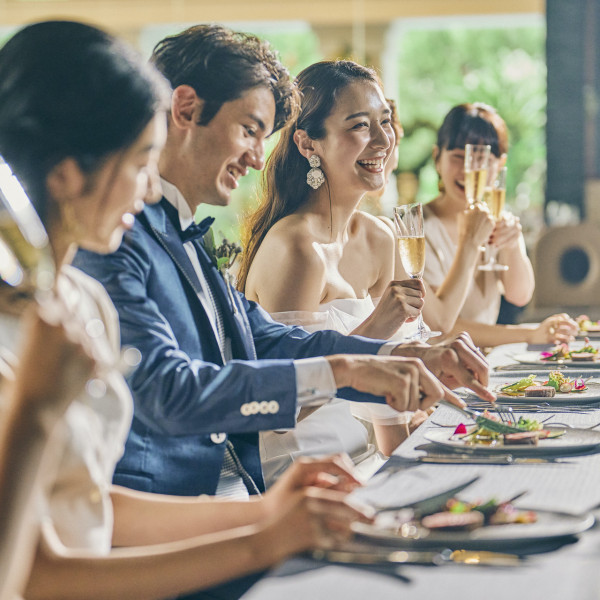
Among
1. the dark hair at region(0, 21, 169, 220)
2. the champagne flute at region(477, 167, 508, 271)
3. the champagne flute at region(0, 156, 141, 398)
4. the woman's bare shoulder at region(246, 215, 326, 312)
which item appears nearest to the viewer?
the champagne flute at region(0, 156, 141, 398)

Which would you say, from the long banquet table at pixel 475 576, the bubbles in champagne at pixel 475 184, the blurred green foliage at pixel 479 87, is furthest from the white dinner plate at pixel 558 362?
the blurred green foliage at pixel 479 87

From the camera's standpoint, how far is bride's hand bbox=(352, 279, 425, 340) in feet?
7.27

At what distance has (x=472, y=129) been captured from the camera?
3533 mm

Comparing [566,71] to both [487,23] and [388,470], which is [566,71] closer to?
[487,23]

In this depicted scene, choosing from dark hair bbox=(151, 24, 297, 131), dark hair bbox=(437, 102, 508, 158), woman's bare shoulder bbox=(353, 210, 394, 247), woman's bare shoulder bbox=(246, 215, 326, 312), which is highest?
dark hair bbox=(437, 102, 508, 158)

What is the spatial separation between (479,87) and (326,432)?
9.29 meters

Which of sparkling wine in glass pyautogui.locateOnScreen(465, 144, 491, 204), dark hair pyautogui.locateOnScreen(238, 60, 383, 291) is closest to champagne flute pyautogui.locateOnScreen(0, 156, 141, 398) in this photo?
dark hair pyautogui.locateOnScreen(238, 60, 383, 291)

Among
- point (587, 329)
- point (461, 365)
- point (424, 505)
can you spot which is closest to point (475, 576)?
point (424, 505)

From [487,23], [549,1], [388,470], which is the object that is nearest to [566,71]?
[549,1]

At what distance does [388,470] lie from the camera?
4.58ft

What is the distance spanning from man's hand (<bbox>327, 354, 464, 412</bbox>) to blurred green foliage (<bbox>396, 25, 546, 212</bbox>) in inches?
226

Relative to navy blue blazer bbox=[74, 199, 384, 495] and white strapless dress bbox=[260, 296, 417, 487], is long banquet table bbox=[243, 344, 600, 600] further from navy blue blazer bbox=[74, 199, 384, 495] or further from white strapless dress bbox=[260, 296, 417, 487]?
white strapless dress bbox=[260, 296, 417, 487]

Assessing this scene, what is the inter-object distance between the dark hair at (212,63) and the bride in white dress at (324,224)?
27.1 inches

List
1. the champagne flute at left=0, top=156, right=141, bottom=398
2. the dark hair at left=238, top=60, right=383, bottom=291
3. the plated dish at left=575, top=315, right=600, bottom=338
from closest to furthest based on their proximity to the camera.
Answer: the champagne flute at left=0, top=156, right=141, bottom=398
the dark hair at left=238, top=60, right=383, bottom=291
the plated dish at left=575, top=315, right=600, bottom=338
